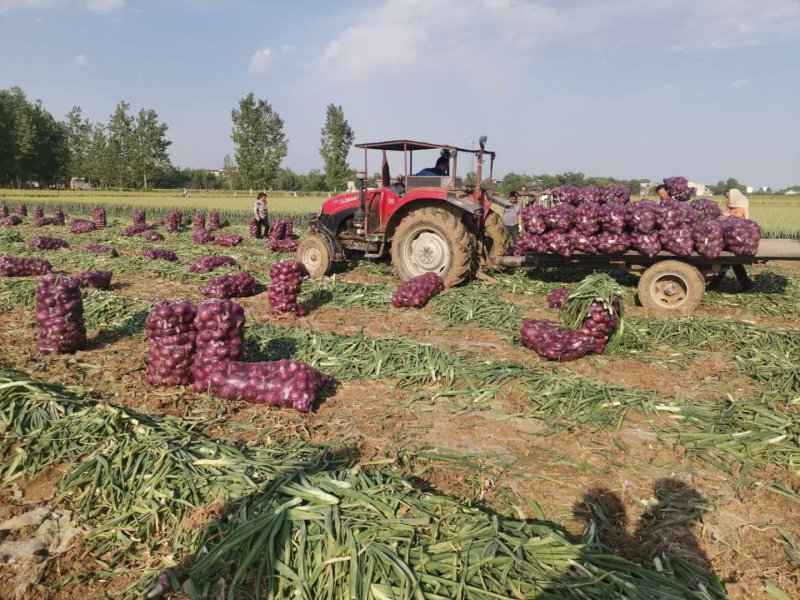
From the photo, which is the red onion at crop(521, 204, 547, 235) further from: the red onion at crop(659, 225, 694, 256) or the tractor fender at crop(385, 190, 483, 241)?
the red onion at crop(659, 225, 694, 256)

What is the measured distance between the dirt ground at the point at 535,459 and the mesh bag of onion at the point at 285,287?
195 cm

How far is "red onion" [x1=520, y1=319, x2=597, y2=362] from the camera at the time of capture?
5.28 meters

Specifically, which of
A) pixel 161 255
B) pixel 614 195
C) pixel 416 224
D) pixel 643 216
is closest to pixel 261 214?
pixel 161 255

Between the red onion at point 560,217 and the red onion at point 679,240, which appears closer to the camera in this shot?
the red onion at point 679,240

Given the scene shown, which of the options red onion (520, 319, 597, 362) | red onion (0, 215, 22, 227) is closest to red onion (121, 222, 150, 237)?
red onion (0, 215, 22, 227)

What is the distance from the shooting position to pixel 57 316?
17.5ft

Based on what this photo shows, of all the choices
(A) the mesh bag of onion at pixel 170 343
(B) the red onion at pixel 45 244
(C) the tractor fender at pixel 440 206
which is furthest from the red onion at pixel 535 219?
(B) the red onion at pixel 45 244

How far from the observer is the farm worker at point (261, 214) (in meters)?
16.5

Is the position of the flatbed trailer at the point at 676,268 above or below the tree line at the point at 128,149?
below

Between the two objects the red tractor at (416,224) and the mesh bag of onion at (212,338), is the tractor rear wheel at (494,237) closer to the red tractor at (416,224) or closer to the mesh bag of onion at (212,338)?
the red tractor at (416,224)

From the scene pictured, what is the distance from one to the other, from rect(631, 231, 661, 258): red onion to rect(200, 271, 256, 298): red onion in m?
6.32

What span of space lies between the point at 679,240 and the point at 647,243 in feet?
1.37

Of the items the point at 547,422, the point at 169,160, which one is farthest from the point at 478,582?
the point at 169,160

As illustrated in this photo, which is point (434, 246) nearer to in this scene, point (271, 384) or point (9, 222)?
point (271, 384)
